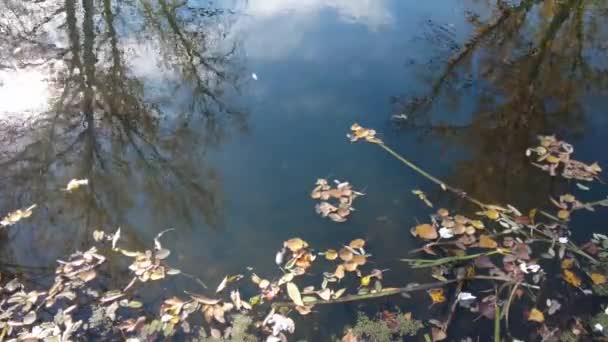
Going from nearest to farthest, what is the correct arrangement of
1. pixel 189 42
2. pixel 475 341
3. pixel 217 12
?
pixel 475 341 < pixel 189 42 < pixel 217 12

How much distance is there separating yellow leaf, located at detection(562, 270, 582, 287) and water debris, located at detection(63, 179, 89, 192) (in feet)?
8.35

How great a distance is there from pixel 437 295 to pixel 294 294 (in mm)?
648

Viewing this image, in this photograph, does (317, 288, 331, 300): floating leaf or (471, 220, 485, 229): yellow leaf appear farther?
(471, 220, 485, 229): yellow leaf

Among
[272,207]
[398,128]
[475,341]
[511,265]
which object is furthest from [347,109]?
[475,341]

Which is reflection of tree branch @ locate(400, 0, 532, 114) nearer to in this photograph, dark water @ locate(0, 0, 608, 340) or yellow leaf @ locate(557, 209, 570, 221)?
dark water @ locate(0, 0, 608, 340)

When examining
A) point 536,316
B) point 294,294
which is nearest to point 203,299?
point 294,294

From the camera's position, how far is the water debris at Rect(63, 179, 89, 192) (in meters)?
2.84

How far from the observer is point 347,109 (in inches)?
138

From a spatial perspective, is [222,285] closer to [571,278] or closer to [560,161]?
[571,278]

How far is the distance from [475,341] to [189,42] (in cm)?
321

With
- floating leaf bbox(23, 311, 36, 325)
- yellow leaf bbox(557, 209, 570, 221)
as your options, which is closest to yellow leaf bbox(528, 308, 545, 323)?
yellow leaf bbox(557, 209, 570, 221)

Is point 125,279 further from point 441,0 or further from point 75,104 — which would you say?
point 441,0

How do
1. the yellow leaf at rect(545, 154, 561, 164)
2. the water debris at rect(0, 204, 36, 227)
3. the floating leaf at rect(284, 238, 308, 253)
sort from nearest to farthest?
1. the floating leaf at rect(284, 238, 308, 253)
2. the water debris at rect(0, 204, 36, 227)
3. the yellow leaf at rect(545, 154, 561, 164)

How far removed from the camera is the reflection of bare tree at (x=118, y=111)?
9.37ft
